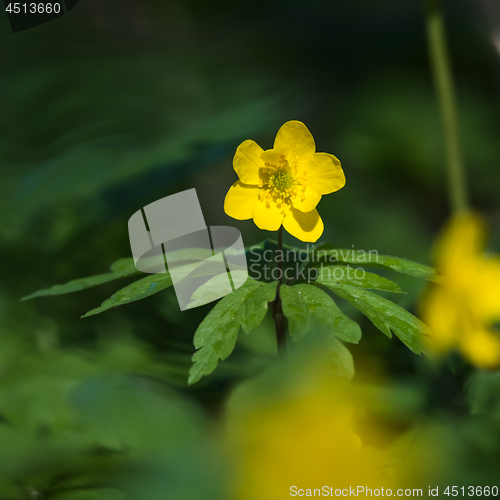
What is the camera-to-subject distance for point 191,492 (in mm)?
448

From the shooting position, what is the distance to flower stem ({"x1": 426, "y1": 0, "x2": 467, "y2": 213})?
0.78 metres

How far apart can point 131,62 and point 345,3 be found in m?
0.77

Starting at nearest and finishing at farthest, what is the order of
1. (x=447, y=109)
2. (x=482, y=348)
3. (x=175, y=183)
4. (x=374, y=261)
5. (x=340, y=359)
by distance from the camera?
1. (x=340, y=359)
2. (x=374, y=261)
3. (x=482, y=348)
4. (x=447, y=109)
5. (x=175, y=183)

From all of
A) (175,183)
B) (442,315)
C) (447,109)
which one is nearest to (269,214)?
(442,315)

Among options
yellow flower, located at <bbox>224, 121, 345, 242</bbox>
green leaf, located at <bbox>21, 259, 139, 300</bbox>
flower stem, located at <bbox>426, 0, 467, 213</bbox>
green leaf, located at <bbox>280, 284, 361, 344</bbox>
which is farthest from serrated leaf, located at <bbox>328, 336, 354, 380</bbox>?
flower stem, located at <bbox>426, 0, 467, 213</bbox>

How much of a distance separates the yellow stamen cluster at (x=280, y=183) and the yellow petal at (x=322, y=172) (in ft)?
0.04

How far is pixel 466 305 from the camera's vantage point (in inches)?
26.1

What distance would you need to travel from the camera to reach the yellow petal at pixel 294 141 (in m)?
0.47

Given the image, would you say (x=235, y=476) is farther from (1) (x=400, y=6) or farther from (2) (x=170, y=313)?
(1) (x=400, y=6)

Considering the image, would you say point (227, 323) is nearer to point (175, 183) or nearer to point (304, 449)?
point (304, 449)

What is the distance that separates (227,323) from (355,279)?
156 millimetres

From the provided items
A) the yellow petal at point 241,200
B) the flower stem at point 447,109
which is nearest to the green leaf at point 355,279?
the yellow petal at point 241,200

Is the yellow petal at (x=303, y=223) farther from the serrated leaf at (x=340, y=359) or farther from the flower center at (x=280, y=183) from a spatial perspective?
the serrated leaf at (x=340, y=359)

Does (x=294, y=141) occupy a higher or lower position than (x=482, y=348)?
higher
